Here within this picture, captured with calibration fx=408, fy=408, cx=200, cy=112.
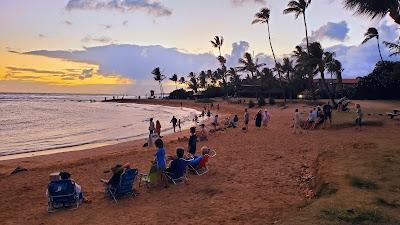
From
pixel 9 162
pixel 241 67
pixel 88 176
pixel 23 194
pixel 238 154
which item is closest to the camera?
pixel 23 194

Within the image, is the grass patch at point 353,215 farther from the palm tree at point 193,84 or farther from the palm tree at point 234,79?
the palm tree at point 193,84

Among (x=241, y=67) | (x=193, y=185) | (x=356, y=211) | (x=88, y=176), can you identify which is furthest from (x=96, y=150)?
(x=241, y=67)

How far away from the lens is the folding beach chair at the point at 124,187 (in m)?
10.5

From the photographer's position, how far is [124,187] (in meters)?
10.6

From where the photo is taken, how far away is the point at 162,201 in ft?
33.2

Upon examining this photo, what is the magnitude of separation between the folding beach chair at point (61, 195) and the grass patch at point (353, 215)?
20.1ft

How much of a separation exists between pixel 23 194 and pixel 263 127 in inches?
703

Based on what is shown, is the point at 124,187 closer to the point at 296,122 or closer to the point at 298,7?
the point at 296,122

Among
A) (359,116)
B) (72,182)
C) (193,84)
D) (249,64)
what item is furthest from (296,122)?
(193,84)

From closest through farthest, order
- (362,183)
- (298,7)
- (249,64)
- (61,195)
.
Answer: (362,183) < (61,195) < (298,7) < (249,64)

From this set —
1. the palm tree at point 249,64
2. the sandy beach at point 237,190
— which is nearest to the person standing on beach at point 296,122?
the sandy beach at point 237,190

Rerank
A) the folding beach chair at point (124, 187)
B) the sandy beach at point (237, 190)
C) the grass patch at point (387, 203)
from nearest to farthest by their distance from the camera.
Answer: the grass patch at point (387, 203), the sandy beach at point (237, 190), the folding beach chair at point (124, 187)

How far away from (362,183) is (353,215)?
7.60 feet

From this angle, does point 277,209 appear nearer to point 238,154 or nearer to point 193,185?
point 193,185
